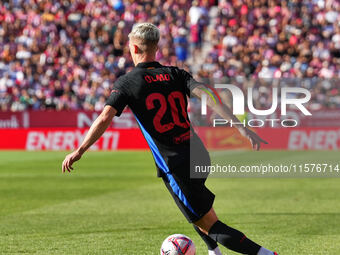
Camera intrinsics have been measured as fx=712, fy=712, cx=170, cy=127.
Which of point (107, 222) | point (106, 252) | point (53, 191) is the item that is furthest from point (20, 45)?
point (106, 252)

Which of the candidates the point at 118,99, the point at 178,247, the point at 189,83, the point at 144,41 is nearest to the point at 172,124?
the point at 189,83

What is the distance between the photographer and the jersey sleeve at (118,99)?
20.5ft

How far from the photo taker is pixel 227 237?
6504 mm

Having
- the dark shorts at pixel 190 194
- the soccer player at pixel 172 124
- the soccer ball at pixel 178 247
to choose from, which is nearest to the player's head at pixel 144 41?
the soccer player at pixel 172 124

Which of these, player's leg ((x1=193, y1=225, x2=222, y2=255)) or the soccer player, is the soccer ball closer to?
player's leg ((x1=193, y1=225, x2=222, y2=255))

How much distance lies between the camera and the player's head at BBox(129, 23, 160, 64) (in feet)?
20.5

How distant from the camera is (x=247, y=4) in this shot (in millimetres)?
33312

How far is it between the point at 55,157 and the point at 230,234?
63.8ft

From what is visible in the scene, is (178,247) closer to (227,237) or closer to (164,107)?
(227,237)

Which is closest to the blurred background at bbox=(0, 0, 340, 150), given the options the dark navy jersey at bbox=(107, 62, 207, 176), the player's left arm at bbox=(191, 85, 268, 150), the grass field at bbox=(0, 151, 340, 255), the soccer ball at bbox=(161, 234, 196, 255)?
the grass field at bbox=(0, 151, 340, 255)

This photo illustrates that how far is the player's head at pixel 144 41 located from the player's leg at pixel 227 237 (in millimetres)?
1554

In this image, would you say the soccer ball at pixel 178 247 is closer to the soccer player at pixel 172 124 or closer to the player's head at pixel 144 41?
the soccer player at pixel 172 124

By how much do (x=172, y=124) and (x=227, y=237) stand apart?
1149 millimetres

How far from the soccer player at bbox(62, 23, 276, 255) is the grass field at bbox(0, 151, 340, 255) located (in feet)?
6.89
